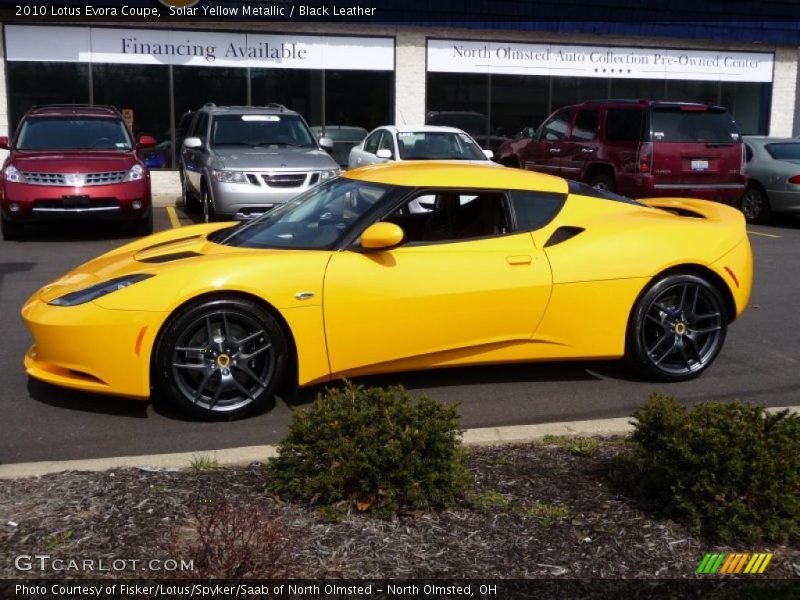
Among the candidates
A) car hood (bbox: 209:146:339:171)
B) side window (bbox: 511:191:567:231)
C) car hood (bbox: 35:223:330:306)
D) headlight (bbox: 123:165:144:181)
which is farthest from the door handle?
headlight (bbox: 123:165:144:181)

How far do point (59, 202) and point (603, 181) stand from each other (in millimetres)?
7920

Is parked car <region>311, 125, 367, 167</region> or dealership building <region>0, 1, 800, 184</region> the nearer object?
dealership building <region>0, 1, 800, 184</region>

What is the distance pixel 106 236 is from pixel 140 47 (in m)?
6.74

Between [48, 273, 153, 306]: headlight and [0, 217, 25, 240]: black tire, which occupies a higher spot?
[48, 273, 153, 306]: headlight

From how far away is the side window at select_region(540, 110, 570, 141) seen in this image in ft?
50.8

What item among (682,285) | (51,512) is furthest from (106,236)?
(51,512)

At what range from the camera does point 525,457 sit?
4.41m

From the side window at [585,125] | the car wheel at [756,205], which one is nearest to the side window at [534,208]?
the side window at [585,125]

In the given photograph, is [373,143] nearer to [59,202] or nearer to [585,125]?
[585,125]

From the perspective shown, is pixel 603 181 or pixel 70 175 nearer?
pixel 70 175

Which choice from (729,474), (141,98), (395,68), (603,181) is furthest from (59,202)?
(729,474)

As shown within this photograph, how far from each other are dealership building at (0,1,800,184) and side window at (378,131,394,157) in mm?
4743

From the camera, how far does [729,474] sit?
3.57m

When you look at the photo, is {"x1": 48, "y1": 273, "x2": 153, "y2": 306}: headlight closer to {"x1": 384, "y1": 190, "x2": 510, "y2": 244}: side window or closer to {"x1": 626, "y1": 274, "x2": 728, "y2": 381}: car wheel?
{"x1": 384, "y1": 190, "x2": 510, "y2": 244}: side window
